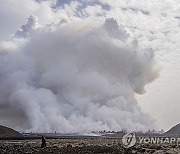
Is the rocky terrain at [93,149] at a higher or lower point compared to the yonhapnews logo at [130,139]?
lower

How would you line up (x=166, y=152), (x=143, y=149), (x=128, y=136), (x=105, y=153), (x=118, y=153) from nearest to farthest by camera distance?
(x=166, y=152) < (x=143, y=149) < (x=118, y=153) < (x=105, y=153) < (x=128, y=136)

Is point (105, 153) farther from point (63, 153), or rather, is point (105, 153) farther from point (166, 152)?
point (166, 152)

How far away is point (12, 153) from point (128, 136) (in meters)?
23.2

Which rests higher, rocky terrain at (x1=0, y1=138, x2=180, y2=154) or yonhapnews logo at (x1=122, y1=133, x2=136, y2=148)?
yonhapnews logo at (x1=122, y1=133, x2=136, y2=148)

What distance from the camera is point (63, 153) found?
62500 mm

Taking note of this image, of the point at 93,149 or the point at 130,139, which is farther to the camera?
the point at 93,149

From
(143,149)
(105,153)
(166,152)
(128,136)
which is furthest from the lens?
(128,136)

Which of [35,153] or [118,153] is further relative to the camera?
[35,153]

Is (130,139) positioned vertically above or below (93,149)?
above

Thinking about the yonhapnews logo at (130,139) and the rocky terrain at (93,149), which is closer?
the rocky terrain at (93,149)

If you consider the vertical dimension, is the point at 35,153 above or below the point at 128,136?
below

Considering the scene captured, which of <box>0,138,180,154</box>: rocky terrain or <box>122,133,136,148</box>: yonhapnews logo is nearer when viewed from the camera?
<box>0,138,180,154</box>: rocky terrain

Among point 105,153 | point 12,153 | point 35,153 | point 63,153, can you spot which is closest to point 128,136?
point 105,153

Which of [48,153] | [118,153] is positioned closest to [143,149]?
[118,153]
